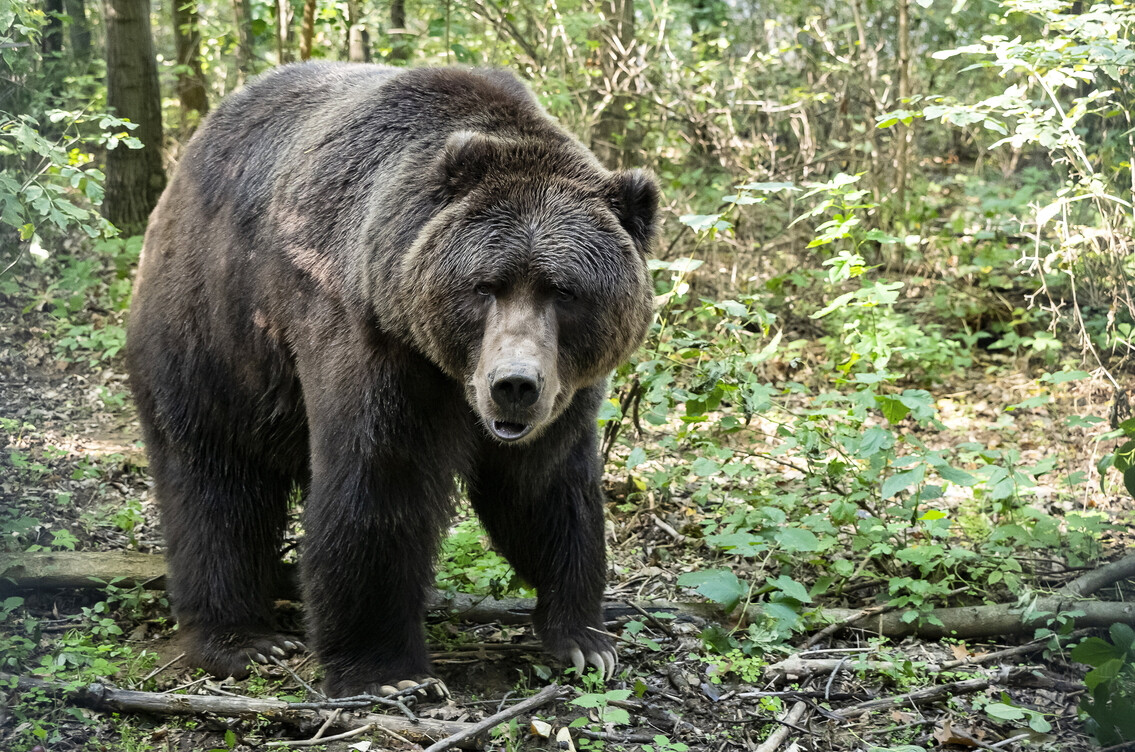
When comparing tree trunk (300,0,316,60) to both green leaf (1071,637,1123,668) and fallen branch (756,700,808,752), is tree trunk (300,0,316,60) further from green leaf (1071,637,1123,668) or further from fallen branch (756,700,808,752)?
green leaf (1071,637,1123,668)

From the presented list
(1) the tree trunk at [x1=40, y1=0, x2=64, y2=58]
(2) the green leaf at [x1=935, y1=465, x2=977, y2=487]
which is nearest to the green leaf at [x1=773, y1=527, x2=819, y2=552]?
(2) the green leaf at [x1=935, y1=465, x2=977, y2=487]

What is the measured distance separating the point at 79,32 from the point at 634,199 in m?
12.8

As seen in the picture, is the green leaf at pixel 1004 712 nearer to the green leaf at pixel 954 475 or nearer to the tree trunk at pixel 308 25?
the green leaf at pixel 954 475

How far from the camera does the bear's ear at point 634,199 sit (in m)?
4.05

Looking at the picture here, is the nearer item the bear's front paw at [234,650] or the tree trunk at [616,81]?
the bear's front paw at [234,650]

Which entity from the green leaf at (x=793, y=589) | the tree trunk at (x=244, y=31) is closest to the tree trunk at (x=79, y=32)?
the tree trunk at (x=244, y=31)

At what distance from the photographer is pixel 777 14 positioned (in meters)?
14.1

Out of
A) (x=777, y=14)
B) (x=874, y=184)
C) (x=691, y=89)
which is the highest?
(x=777, y=14)

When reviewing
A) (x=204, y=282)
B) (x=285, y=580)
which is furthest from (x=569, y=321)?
(x=285, y=580)

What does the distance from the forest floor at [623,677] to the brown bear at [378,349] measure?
279 mm

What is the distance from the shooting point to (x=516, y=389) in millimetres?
3604

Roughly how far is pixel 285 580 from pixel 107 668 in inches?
57.9

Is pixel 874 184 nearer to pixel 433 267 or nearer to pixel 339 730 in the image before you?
pixel 433 267

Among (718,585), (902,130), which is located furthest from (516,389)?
(902,130)
